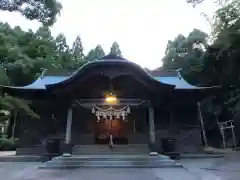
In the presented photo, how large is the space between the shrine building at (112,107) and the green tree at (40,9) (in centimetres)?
909

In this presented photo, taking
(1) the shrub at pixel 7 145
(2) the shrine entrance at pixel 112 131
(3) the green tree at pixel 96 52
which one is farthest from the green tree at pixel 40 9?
(3) the green tree at pixel 96 52

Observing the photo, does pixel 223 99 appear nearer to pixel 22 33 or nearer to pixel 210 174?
pixel 210 174

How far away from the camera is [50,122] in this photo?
53.8ft

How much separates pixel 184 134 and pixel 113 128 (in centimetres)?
390

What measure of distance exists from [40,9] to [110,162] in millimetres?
7649

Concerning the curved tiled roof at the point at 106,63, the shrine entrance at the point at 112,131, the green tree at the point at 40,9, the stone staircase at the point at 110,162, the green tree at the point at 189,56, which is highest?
the green tree at the point at 189,56

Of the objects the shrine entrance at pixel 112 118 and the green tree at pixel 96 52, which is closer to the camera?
the shrine entrance at pixel 112 118

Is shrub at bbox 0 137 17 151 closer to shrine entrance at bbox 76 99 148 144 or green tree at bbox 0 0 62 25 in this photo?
shrine entrance at bbox 76 99 148 144

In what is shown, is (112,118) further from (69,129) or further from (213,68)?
(213,68)

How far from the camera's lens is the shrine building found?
14680 millimetres

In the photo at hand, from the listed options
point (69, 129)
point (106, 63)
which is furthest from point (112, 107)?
point (69, 129)

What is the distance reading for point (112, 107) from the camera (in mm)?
14828

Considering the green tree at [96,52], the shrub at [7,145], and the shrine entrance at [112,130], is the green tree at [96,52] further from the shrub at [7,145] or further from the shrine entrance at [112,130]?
the shrine entrance at [112,130]

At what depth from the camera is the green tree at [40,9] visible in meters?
5.00
